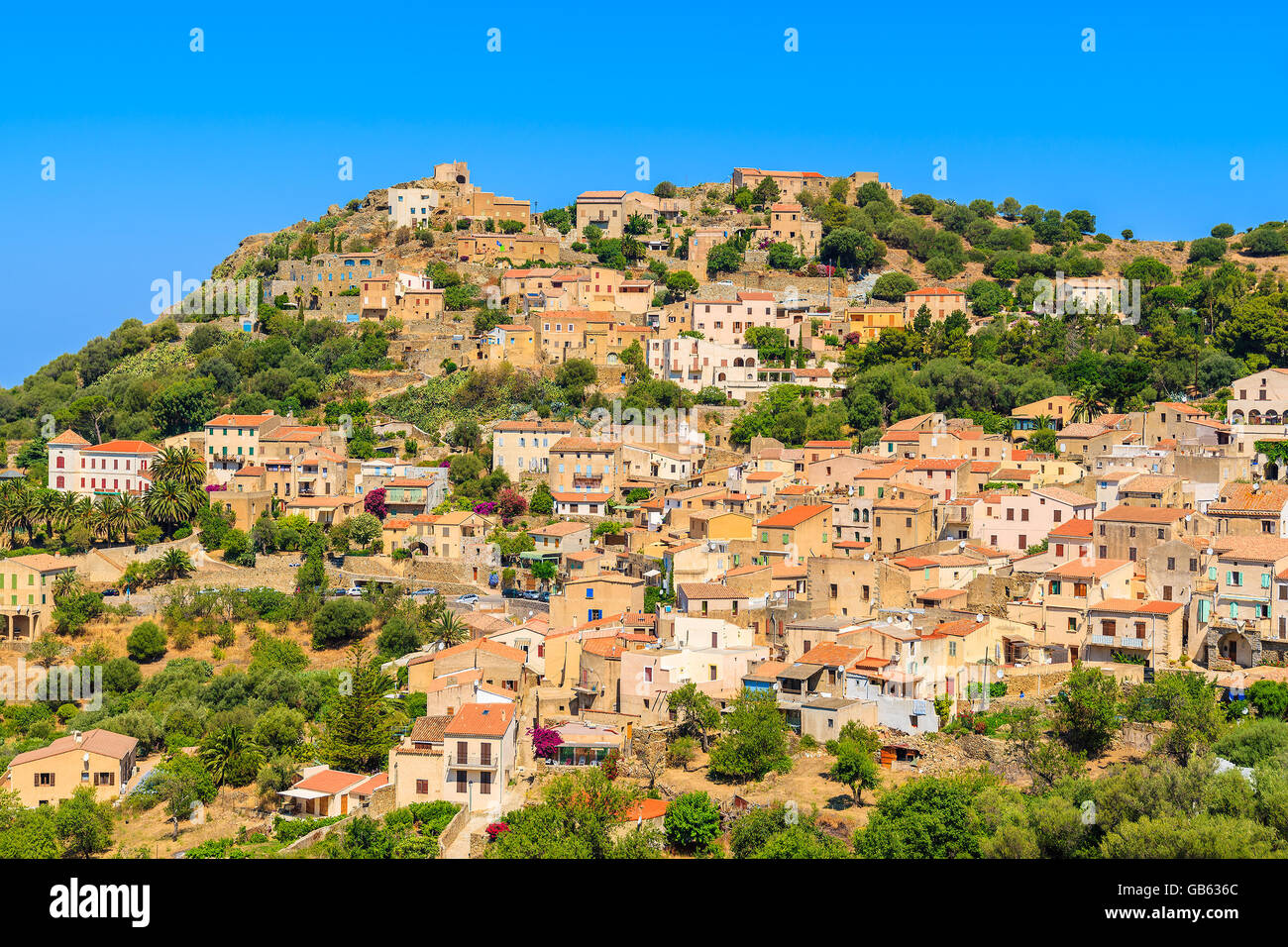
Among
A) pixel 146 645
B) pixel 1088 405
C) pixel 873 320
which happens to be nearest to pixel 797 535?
pixel 1088 405

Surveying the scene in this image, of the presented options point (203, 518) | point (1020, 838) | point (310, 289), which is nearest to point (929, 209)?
point (310, 289)

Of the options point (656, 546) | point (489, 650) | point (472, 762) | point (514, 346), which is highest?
point (514, 346)

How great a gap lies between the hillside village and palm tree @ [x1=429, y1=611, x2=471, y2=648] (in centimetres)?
10

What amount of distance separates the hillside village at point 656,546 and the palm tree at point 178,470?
0.16 metres

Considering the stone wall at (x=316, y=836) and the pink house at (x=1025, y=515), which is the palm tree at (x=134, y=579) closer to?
the stone wall at (x=316, y=836)

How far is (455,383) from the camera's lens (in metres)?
49.4

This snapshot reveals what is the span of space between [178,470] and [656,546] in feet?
56.4

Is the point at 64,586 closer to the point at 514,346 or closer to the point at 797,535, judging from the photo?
the point at 514,346

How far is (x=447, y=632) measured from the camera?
31047 millimetres

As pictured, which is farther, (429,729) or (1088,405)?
(1088,405)

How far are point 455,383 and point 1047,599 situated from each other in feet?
94.3

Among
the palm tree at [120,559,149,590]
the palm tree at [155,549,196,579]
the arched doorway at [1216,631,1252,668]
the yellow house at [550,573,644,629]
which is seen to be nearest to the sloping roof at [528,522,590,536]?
the yellow house at [550,573,644,629]

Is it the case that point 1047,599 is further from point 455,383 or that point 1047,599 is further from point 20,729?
point 455,383
